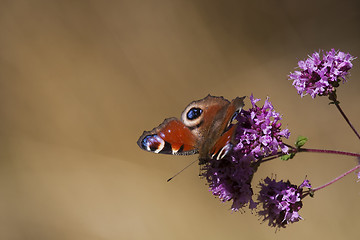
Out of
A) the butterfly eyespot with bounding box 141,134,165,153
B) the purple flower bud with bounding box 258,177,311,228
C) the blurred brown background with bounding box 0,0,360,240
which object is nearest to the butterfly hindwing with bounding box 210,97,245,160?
the butterfly eyespot with bounding box 141,134,165,153

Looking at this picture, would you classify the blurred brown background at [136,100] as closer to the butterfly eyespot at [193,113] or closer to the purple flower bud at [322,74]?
the purple flower bud at [322,74]

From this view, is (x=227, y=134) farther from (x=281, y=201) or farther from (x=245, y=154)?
(x=281, y=201)

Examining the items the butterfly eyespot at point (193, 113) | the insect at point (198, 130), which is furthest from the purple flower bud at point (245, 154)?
the butterfly eyespot at point (193, 113)

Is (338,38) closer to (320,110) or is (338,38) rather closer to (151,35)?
(320,110)

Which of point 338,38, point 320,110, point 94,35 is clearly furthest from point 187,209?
point 338,38

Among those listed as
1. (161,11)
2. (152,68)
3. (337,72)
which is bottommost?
(337,72)

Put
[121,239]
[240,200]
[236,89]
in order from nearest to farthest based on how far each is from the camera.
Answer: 1. [240,200]
2. [121,239]
3. [236,89]
